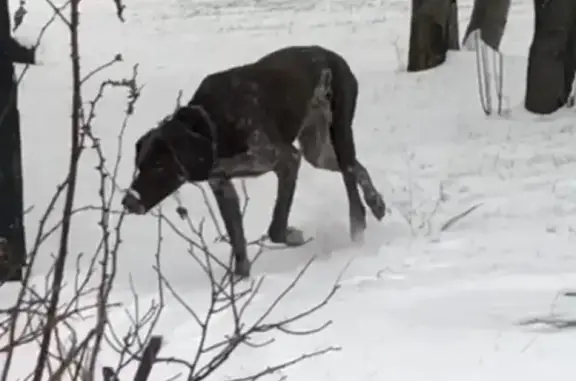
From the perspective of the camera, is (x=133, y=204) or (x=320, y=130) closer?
(x=133, y=204)

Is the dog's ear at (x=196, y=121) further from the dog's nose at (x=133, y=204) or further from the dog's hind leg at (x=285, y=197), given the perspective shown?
the dog's hind leg at (x=285, y=197)

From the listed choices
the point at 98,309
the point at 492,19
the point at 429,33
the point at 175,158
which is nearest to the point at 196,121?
the point at 175,158

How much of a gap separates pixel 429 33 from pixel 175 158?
6.38 metres

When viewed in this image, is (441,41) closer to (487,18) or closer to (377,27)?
(487,18)

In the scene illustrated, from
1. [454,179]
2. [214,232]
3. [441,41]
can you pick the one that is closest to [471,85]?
[441,41]

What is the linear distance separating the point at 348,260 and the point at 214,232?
133 cm

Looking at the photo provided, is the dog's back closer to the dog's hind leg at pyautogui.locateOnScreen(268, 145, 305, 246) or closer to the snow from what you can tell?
the dog's hind leg at pyautogui.locateOnScreen(268, 145, 305, 246)

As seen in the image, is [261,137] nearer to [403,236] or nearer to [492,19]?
[403,236]

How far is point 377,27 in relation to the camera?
1811 centimetres

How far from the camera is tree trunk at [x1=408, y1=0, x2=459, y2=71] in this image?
10.8 meters

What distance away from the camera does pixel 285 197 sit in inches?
235

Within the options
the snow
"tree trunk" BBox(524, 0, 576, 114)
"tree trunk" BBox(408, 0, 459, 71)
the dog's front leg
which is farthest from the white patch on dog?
"tree trunk" BBox(408, 0, 459, 71)

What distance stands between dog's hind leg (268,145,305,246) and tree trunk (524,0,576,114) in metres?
3.74

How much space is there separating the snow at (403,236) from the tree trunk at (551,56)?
0.63 ft
